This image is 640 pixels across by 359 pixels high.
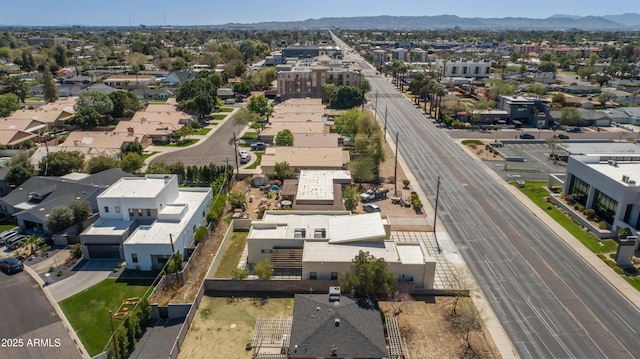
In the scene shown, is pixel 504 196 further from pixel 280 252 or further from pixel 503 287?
pixel 280 252

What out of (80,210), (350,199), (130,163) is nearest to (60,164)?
(130,163)

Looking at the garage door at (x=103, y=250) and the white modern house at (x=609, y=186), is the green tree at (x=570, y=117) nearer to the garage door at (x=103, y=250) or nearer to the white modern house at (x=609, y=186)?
the white modern house at (x=609, y=186)

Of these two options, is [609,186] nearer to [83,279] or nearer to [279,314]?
[279,314]

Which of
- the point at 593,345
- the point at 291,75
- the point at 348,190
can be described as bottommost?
the point at 593,345

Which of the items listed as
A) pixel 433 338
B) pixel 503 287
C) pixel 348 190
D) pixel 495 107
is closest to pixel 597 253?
pixel 503 287

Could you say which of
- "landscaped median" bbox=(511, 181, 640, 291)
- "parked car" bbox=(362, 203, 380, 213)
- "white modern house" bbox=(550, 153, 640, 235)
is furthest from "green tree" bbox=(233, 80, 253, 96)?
"white modern house" bbox=(550, 153, 640, 235)
